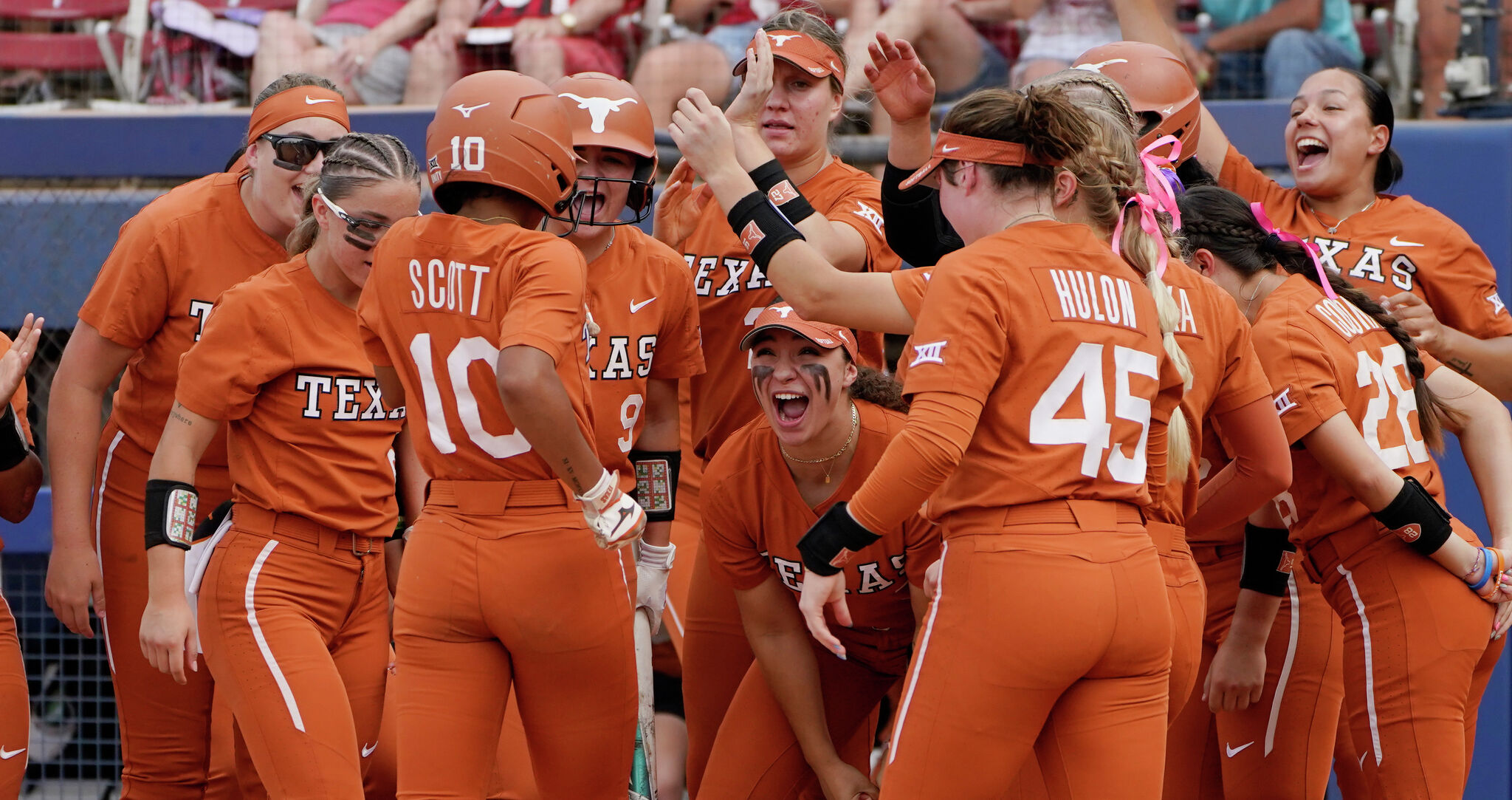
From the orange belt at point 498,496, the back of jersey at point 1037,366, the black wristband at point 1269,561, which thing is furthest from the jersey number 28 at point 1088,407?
the black wristband at point 1269,561

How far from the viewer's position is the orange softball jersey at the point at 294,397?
362cm

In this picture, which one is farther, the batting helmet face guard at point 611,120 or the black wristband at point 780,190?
the batting helmet face guard at point 611,120

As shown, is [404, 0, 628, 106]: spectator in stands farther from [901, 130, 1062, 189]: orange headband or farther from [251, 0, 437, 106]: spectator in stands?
[901, 130, 1062, 189]: orange headband

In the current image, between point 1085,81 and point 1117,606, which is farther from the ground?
point 1085,81

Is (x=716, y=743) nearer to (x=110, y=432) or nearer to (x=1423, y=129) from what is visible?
(x=110, y=432)

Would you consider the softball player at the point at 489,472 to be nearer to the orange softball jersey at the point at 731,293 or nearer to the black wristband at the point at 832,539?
the black wristband at the point at 832,539

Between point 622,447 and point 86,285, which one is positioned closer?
point 622,447

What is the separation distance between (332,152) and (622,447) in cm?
101

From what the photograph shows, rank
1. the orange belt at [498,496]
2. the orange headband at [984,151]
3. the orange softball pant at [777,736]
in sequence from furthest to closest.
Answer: the orange softball pant at [777,736] → the orange belt at [498,496] → the orange headband at [984,151]

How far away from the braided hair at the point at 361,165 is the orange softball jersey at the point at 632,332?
529 mm

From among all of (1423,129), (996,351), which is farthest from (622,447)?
(1423,129)

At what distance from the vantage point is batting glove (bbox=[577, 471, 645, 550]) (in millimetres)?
3021

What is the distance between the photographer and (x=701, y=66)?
6270 mm

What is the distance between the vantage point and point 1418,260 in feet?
14.9
